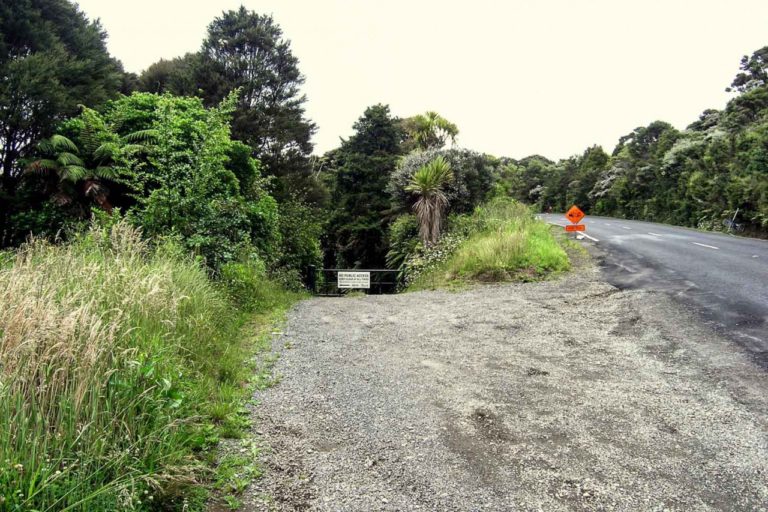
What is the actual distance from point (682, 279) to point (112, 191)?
12.8 m

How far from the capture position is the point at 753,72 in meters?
29.0

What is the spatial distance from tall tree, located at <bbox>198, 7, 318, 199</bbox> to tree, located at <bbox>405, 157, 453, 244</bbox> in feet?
30.8

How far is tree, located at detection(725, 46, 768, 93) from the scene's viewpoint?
2819 cm

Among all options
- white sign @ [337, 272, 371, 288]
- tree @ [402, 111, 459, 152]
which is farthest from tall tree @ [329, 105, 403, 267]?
white sign @ [337, 272, 371, 288]

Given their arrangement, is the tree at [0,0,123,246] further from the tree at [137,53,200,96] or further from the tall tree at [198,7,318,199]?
the tall tree at [198,7,318,199]

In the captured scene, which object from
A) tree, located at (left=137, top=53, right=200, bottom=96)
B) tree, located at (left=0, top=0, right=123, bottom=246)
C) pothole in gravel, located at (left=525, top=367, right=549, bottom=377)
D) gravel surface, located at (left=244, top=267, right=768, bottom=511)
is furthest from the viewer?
tree, located at (left=137, top=53, right=200, bottom=96)

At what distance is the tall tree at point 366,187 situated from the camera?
2419 centimetres

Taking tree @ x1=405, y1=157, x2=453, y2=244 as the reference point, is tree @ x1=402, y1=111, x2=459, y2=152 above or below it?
above

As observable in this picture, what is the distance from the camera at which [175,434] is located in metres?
2.66

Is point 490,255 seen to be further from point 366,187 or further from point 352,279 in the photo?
point 366,187

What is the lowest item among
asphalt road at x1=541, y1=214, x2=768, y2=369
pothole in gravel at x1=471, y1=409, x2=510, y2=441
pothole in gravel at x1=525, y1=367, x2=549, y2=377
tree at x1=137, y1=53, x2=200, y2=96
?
pothole in gravel at x1=471, y1=409, x2=510, y2=441

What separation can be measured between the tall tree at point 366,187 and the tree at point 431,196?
953cm

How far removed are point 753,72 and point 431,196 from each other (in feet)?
94.8

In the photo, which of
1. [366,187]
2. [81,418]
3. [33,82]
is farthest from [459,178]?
[81,418]
